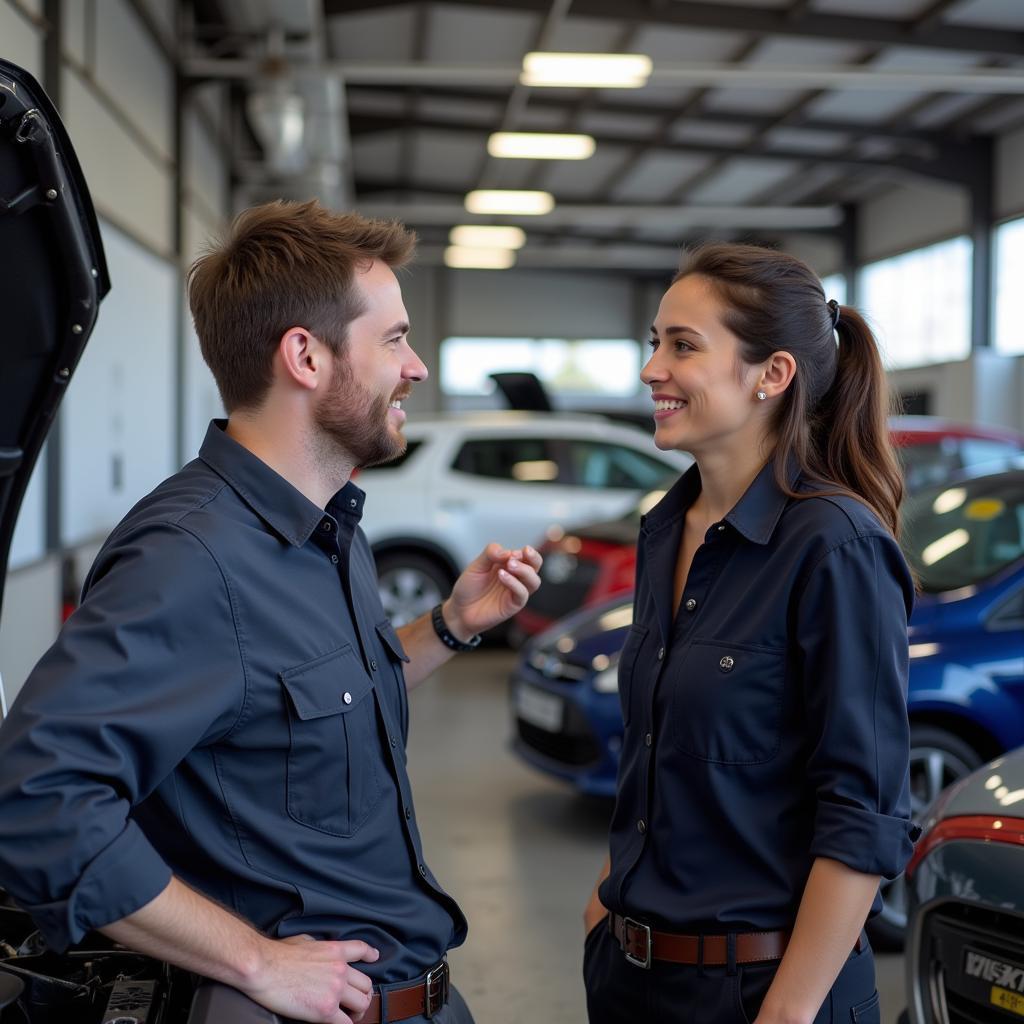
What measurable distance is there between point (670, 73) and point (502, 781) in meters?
6.17

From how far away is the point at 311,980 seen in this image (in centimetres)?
136

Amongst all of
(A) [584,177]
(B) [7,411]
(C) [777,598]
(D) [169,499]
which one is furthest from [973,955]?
(A) [584,177]

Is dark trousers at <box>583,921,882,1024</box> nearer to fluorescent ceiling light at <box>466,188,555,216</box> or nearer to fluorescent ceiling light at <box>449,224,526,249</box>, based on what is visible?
fluorescent ceiling light at <box>466,188,555,216</box>

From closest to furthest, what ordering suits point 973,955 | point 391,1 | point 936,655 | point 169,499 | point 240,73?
point 169,499 → point 973,955 → point 936,655 → point 240,73 → point 391,1

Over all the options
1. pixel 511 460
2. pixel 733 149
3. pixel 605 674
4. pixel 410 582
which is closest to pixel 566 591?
pixel 410 582

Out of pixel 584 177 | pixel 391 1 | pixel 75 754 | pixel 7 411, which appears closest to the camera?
pixel 75 754

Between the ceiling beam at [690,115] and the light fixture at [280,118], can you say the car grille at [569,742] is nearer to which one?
the light fixture at [280,118]

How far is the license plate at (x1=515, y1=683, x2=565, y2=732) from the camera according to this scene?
4.69 meters

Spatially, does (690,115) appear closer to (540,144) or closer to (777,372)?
(540,144)

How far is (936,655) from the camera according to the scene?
3.69 m

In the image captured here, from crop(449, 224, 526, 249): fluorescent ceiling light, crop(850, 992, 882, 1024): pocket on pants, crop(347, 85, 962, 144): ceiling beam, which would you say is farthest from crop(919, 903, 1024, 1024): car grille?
crop(449, 224, 526, 249): fluorescent ceiling light

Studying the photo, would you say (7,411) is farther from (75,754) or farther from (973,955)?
(973,955)

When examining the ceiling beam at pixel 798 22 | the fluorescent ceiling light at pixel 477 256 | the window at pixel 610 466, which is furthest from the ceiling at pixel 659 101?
the window at pixel 610 466

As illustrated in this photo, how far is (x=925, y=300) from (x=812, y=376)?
1646 centimetres
